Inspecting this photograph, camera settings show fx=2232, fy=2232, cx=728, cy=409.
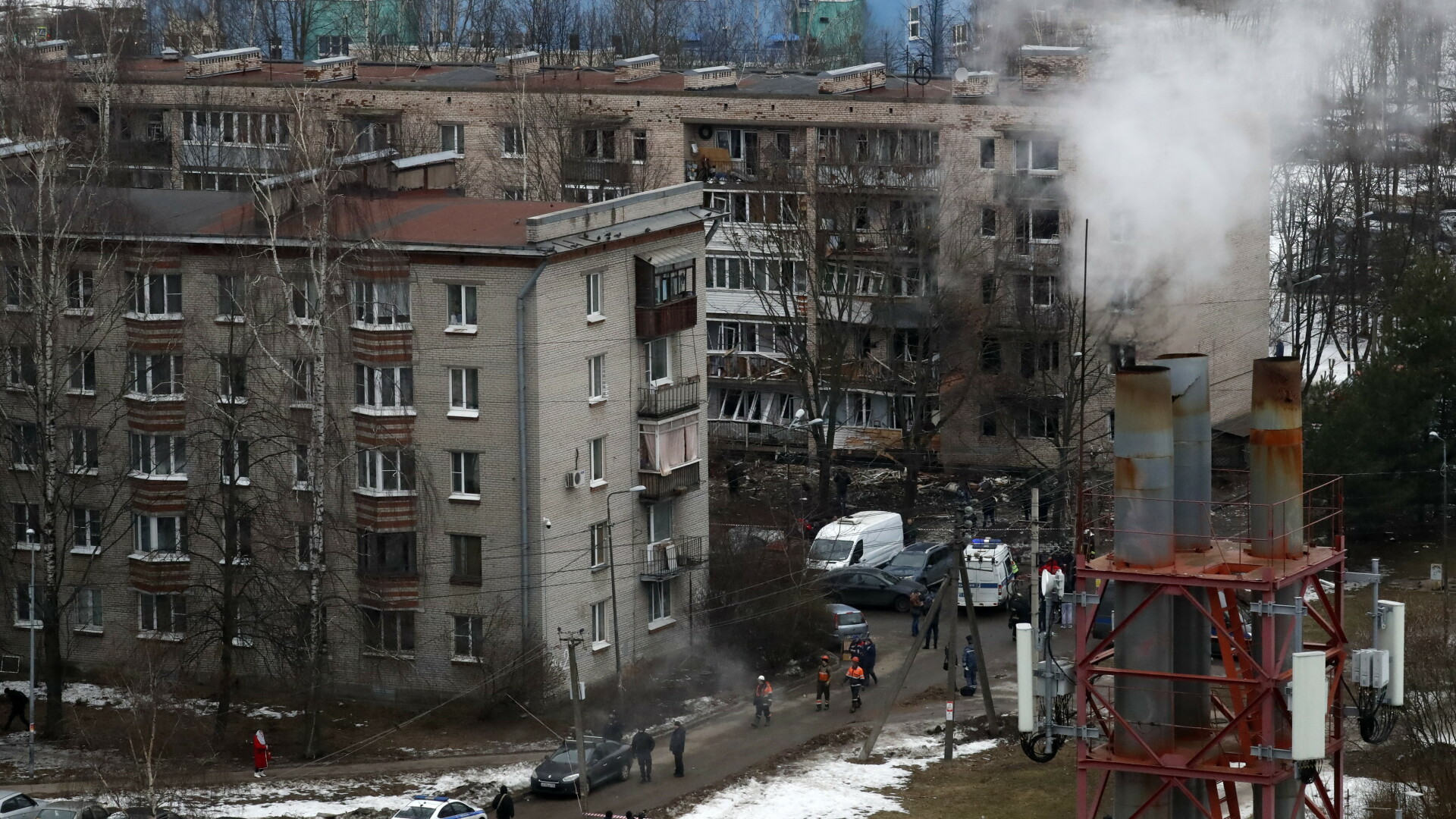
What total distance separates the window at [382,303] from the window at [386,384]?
36.1 inches

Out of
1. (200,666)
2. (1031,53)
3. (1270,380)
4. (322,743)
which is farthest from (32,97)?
(1270,380)

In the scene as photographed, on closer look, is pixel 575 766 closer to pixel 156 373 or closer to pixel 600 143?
pixel 156 373

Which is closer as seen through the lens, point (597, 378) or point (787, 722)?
point (787, 722)

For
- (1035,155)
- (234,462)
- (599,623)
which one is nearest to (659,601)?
(599,623)

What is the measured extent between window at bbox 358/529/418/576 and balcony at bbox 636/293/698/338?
→ 6.59 meters

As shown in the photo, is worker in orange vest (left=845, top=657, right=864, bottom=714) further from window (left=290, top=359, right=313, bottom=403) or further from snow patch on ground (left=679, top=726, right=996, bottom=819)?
window (left=290, top=359, right=313, bottom=403)

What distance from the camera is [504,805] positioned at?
1453 inches

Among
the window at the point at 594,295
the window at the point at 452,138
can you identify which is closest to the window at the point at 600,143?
the window at the point at 452,138

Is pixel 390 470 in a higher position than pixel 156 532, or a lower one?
higher

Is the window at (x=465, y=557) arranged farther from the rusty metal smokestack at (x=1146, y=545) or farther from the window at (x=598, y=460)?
the rusty metal smokestack at (x=1146, y=545)

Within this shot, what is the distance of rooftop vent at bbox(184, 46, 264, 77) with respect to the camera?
77.1 m

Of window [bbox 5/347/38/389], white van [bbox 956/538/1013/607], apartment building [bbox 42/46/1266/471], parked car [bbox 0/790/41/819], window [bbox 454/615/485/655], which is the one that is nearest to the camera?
parked car [bbox 0/790/41/819]

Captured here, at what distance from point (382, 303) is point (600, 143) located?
28.2 metres

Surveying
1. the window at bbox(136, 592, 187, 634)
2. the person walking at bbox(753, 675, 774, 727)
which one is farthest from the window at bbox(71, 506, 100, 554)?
the person walking at bbox(753, 675, 774, 727)
